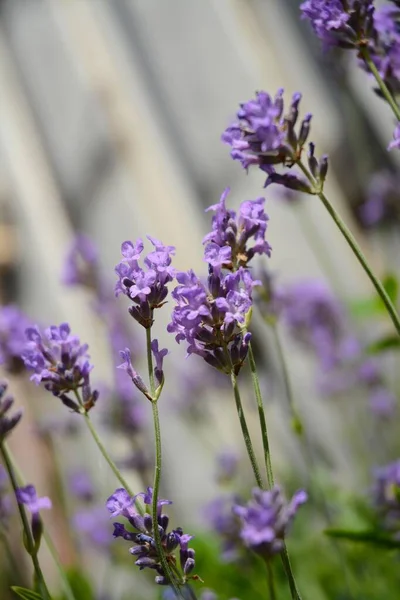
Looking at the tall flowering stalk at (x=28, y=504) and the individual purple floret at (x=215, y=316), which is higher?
the individual purple floret at (x=215, y=316)

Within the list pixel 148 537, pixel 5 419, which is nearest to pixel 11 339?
pixel 5 419

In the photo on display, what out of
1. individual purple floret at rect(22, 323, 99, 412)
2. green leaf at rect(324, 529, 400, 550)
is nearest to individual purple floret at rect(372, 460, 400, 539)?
green leaf at rect(324, 529, 400, 550)

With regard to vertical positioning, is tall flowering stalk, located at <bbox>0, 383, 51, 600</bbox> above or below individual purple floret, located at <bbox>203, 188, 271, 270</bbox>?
below

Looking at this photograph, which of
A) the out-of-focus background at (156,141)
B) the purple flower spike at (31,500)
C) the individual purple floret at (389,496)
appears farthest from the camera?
the out-of-focus background at (156,141)

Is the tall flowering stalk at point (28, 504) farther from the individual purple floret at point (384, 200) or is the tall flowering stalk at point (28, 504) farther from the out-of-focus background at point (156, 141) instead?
the out-of-focus background at point (156, 141)

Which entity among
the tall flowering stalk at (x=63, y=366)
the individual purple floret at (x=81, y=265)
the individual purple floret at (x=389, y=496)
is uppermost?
the individual purple floret at (x=81, y=265)

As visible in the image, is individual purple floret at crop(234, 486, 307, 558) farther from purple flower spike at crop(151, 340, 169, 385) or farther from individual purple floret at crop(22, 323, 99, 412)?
individual purple floret at crop(22, 323, 99, 412)

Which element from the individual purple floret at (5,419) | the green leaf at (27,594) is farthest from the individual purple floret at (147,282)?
the green leaf at (27,594)
